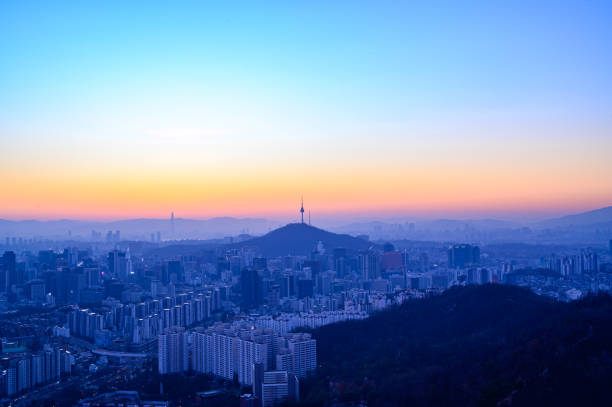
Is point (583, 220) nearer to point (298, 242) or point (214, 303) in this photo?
point (298, 242)

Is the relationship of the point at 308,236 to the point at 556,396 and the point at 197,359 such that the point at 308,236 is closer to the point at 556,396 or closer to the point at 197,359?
the point at 197,359

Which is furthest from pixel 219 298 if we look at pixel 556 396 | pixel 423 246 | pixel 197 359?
pixel 423 246

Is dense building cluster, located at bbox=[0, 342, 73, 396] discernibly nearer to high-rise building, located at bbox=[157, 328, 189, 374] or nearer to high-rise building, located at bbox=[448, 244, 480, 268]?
high-rise building, located at bbox=[157, 328, 189, 374]

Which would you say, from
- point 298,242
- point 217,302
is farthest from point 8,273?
point 298,242

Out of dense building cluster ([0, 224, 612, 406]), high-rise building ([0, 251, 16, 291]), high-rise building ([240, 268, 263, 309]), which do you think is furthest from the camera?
high-rise building ([0, 251, 16, 291])

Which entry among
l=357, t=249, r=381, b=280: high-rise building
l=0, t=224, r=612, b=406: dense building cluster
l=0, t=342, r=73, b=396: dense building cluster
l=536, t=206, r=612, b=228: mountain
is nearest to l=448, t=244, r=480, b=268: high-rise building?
l=0, t=224, r=612, b=406: dense building cluster

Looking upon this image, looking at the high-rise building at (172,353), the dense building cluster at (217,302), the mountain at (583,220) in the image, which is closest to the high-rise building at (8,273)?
the dense building cluster at (217,302)

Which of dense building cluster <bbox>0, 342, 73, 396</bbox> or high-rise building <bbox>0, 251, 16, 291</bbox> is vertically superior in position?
high-rise building <bbox>0, 251, 16, 291</bbox>
